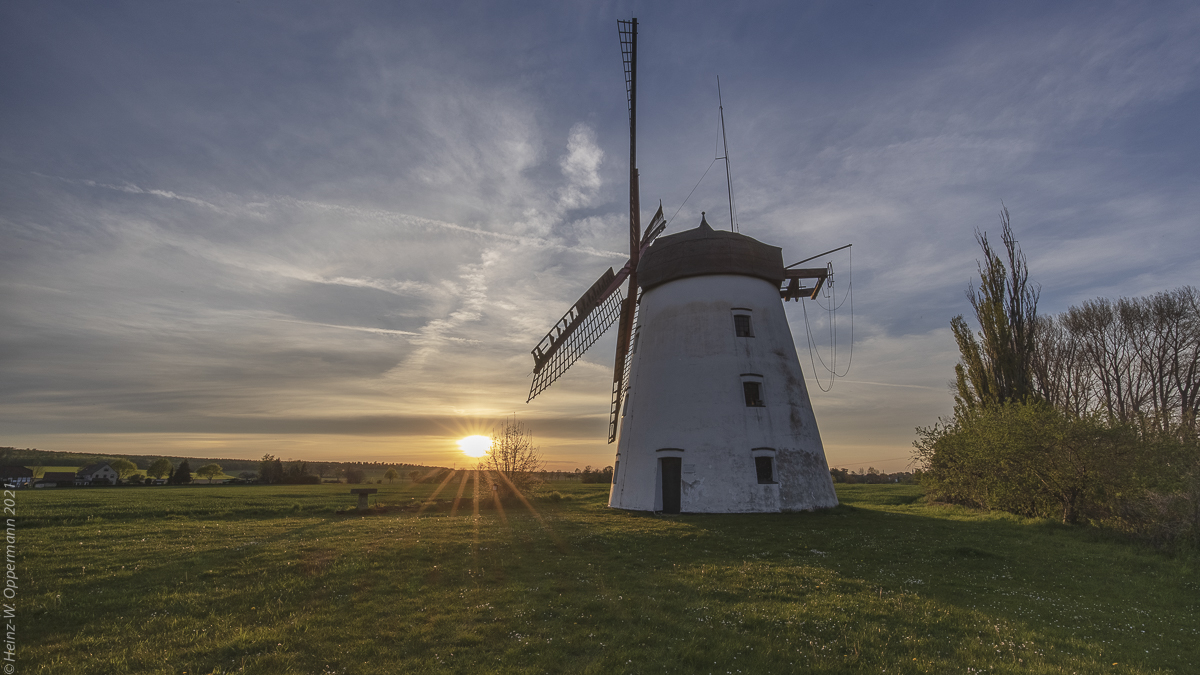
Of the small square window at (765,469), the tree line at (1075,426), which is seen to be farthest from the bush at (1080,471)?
the small square window at (765,469)

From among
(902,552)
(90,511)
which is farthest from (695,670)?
(90,511)

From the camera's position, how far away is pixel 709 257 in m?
24.1

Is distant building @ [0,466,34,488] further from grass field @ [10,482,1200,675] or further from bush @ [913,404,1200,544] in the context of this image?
bush @ [913,404,1200,544]

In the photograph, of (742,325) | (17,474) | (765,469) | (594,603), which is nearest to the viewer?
(594,603)

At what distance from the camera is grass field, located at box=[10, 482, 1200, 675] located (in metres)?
6.86

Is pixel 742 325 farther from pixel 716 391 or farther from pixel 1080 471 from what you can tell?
Answer: pixel 1080 471

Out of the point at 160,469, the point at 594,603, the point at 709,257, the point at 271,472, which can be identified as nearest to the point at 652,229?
the point at 709,257

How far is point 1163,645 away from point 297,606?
43.8ft

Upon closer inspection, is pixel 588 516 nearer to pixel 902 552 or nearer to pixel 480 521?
pixel 480 521

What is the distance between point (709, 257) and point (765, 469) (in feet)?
31.1

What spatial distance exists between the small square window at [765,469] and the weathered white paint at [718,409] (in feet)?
0.80

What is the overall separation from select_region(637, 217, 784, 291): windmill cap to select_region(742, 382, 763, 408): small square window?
5.15 m

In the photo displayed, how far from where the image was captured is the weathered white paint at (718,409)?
21.4m

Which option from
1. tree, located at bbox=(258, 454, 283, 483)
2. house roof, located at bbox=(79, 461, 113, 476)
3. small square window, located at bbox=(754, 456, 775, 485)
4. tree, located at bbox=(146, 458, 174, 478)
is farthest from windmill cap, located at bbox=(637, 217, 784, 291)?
house roof, located at bbox=(79, 461, 113, 476)
